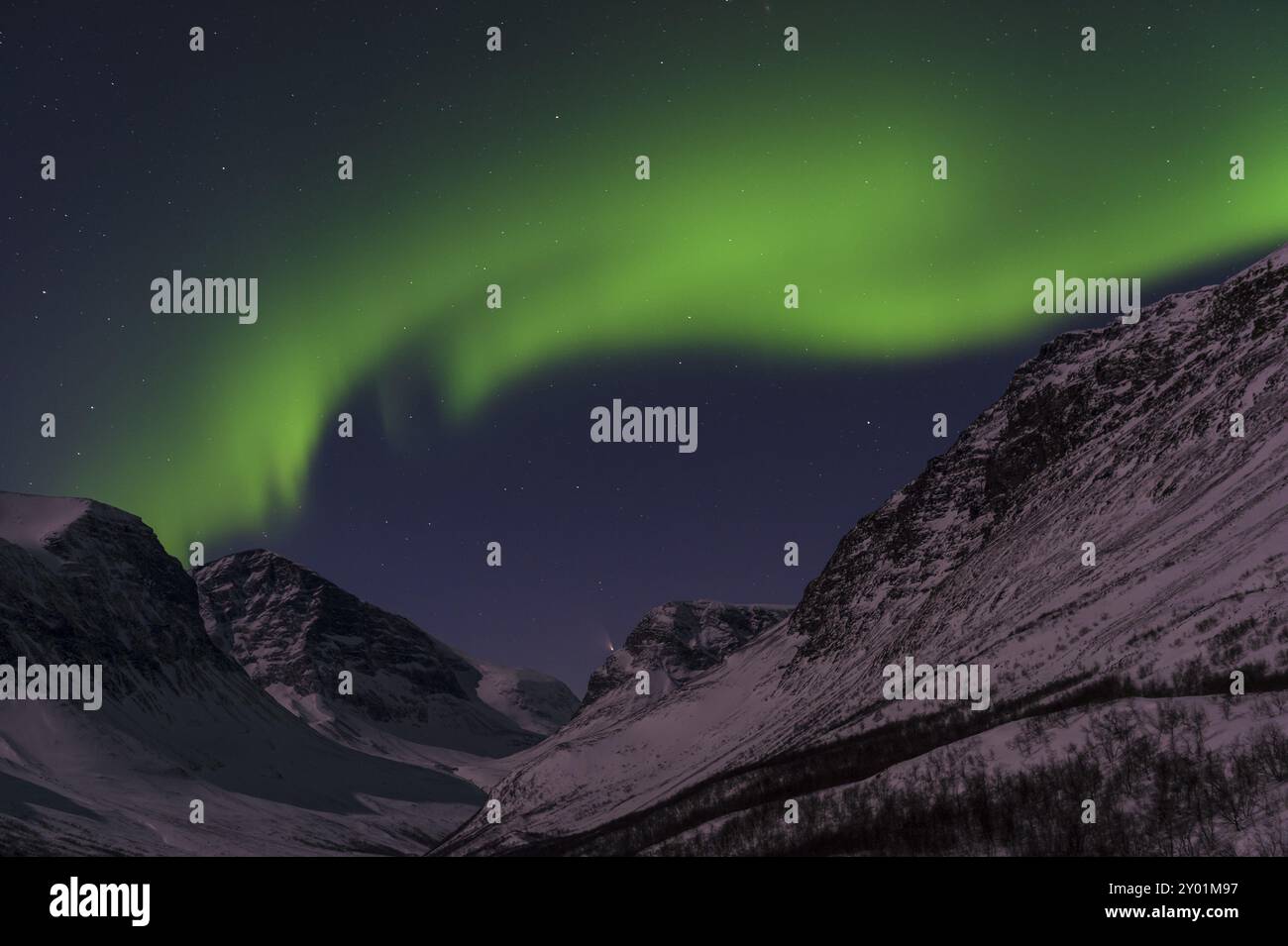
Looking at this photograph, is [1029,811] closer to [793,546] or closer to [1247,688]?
[1247,688]

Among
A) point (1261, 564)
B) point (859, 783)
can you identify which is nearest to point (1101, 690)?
point (1261, 564)
